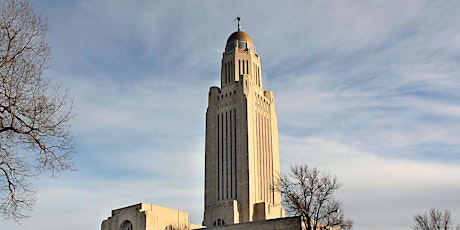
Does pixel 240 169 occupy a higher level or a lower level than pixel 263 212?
higher

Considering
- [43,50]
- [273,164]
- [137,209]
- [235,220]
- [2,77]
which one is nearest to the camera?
[2,77]

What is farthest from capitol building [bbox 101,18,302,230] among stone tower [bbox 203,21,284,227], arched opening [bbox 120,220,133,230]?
arched opening [bbox 120,220,133,230]

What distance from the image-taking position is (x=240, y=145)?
83.8 meters

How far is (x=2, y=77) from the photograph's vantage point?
52.1 ft

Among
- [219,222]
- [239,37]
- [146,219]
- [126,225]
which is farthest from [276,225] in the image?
[239,37]

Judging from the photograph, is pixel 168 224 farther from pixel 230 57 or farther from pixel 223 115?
pixel 230 57

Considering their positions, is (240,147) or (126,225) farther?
(240,147)

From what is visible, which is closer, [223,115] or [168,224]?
[168,224]

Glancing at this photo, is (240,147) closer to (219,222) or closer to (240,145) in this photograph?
(240,145)

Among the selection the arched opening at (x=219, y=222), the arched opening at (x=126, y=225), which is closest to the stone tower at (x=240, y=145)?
the arched opening at (x=219, y=222)

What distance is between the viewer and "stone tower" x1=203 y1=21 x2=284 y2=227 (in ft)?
261

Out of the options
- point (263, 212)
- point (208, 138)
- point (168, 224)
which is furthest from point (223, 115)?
point (168, 224)

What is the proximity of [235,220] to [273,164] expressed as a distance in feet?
49.8

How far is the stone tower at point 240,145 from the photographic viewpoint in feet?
261
